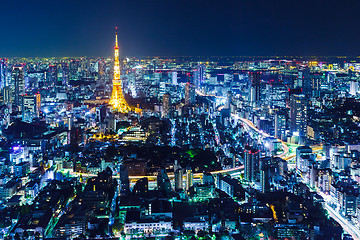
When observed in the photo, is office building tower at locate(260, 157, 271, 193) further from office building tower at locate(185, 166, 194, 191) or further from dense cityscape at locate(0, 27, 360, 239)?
office building tower at locate(185, 166, 194, 191)

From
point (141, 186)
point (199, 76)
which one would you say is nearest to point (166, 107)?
point (141, 186)

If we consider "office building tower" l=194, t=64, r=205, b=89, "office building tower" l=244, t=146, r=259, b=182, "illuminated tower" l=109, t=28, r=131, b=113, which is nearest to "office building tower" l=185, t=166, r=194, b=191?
"office building tower" l=244, t=146, r=259, b=182

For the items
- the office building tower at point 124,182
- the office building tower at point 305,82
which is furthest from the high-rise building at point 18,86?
the office building tower at point 305,82

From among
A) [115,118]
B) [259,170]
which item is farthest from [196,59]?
[259,170]

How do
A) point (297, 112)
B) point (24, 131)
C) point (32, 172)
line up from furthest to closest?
1. point (297, 112)
2. point (24, 131)
3. point (32, 172)

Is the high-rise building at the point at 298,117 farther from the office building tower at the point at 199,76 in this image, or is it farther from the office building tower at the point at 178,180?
the office building tower at the point at 199,76

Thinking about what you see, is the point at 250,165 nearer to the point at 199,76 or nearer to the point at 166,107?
the point at 166,107

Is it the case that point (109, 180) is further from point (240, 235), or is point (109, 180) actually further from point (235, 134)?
point (235, 134)
